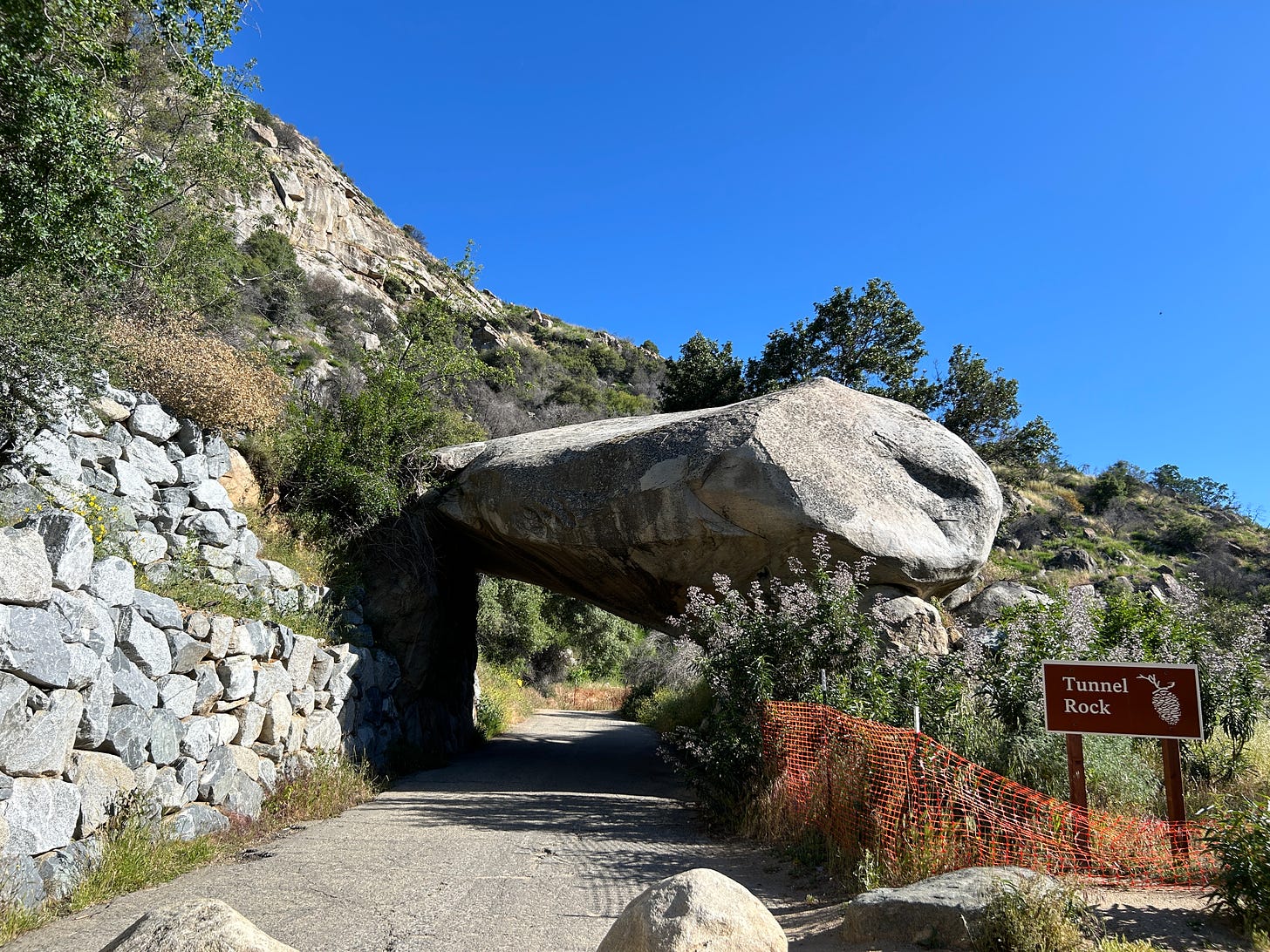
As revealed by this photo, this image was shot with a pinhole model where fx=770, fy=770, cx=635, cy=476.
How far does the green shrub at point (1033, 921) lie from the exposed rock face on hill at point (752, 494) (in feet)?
16.6

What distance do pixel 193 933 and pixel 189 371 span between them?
6924mm

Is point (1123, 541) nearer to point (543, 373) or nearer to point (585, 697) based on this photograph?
point (585, 697)

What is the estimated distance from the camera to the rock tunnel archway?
886 cm

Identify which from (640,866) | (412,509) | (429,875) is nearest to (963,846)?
(640,866)

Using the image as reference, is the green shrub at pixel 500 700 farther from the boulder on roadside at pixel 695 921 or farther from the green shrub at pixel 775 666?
the boulder on roadside at pixel 695 921

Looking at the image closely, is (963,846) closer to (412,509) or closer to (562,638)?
(412,509)

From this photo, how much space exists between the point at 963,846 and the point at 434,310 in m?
11.2

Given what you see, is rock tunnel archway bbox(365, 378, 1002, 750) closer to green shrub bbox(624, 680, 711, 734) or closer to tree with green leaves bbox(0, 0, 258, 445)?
green shrub bbox(624, 680, 711, 734)

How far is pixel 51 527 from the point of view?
5.19 m

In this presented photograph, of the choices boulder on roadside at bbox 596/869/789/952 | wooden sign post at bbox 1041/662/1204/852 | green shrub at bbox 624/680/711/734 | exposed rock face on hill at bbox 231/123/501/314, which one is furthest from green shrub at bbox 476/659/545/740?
exposed rock face on hill at bbox 231/123/501/314

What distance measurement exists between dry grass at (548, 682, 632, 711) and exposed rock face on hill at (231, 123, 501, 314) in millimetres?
16439

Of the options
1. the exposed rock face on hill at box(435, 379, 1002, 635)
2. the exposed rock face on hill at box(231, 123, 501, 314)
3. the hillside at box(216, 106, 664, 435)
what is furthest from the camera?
the exposed rock face on hill at box(231, 123, 501, 314)

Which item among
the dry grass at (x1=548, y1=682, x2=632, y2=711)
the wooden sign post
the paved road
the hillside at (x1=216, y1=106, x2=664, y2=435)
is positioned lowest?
the dry grass at (x1=548, y1=682, x2=632, y2=711)

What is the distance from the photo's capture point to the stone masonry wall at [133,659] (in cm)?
463
